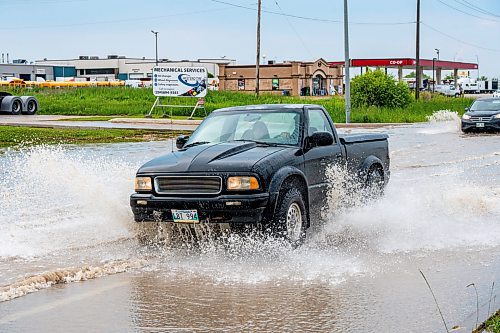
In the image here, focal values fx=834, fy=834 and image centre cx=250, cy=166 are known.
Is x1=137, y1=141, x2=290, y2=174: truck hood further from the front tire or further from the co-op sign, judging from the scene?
the co-op sign

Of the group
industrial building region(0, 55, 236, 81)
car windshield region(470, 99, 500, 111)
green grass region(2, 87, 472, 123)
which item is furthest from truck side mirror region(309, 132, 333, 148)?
industrial building region(0, 55, 236, 81)

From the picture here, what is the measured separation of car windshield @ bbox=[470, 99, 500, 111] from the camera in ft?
113

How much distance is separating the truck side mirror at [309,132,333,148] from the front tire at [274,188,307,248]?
828 mm

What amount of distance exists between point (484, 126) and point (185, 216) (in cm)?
2648

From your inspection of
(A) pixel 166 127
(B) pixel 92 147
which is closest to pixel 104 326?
(B) pixel 92 147

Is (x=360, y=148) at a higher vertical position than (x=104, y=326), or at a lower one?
higher

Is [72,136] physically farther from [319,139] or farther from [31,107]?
[31,107]

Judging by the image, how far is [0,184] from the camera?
15695 mm

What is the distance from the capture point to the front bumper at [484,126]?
1300 inches

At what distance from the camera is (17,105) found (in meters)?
49.1

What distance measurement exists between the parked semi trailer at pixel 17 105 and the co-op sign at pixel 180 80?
1165 centimetres

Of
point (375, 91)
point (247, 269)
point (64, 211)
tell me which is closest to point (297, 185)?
point (247, 269)

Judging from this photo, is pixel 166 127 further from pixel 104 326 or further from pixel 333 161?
pixel 104 326

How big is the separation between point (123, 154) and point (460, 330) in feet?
56.8
